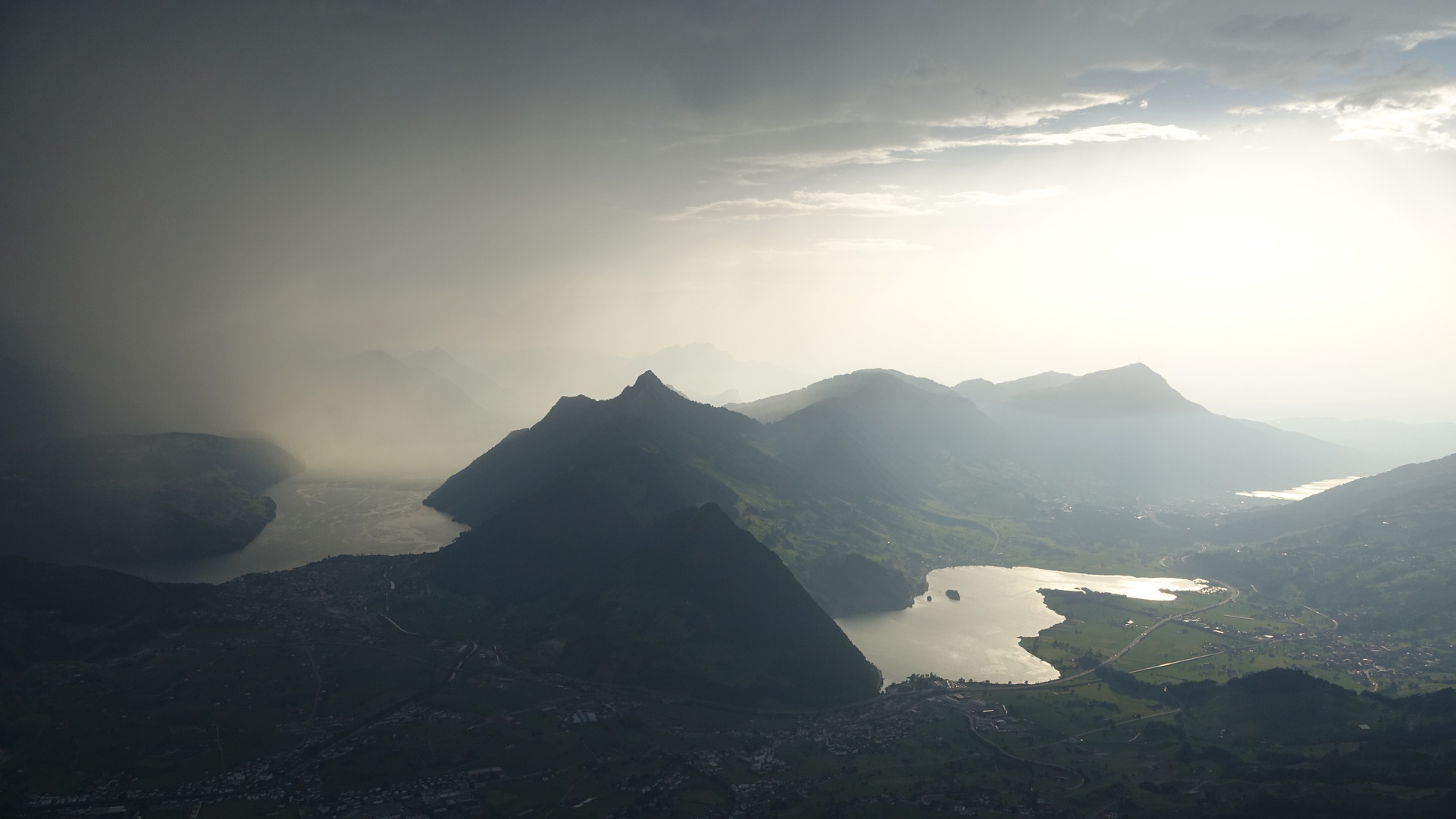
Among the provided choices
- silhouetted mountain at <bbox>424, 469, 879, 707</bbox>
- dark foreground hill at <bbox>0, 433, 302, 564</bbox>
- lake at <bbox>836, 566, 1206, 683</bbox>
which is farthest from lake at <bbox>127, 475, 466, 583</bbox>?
lake at <bbox>836, 566, 1206, 683</bbox>

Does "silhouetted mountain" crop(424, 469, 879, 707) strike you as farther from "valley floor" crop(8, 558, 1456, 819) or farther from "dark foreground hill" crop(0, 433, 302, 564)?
"dark foreground hill" crop(0, 433, 302, 564)

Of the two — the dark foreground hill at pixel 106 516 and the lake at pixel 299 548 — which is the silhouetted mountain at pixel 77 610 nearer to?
the lake at pixel 299 548

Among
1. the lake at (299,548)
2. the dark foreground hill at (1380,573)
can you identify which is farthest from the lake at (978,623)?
the lake at (299,548)

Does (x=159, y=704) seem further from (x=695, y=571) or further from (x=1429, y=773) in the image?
(x=1429, y=773)

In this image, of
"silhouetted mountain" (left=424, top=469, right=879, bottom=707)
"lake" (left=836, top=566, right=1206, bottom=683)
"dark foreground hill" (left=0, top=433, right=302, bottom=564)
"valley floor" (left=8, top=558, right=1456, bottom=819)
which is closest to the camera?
"valley floor" (left=8, top=558, right=1456, bottom=819)

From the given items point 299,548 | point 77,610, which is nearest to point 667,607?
point 77,610

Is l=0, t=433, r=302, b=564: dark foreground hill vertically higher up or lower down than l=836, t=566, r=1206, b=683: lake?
higher up

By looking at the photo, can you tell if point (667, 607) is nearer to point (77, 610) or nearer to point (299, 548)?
point (77, 610)

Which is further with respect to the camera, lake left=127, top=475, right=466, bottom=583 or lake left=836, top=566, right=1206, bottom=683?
lake left=127, top=475, right=466, bottom=583
